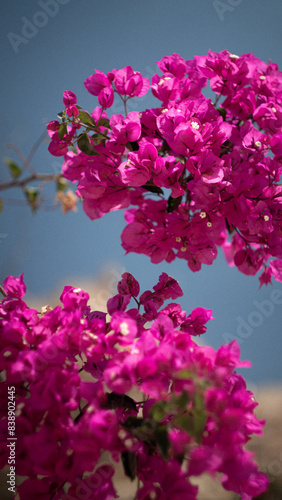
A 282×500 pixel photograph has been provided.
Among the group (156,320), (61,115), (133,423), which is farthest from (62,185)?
(133,423)

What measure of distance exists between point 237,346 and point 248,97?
77cm

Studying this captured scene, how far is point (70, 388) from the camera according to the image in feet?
2.13

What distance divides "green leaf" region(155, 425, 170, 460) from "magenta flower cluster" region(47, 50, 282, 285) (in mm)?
532

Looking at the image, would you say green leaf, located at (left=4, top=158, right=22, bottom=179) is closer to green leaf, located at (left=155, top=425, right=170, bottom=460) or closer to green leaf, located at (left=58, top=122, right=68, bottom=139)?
green leaf, located at (left=58, top=122, right=68, bottom=139)

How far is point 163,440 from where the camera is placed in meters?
0.59

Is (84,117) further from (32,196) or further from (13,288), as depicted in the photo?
(32,196)

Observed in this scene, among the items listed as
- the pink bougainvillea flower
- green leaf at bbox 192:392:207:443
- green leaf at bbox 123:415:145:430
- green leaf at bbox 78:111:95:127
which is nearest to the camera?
green leaf at bbox 192:392:207:443

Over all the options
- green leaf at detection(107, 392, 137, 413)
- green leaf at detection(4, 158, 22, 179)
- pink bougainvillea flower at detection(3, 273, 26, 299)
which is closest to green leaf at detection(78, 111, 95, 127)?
pink bougainvillea flower at detection(3, 273, 26, 299)

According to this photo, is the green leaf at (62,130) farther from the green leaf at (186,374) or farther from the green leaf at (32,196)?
the green leaf at (32,196)

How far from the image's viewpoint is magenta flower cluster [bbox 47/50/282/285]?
2.98ft

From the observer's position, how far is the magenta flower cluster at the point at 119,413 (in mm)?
567

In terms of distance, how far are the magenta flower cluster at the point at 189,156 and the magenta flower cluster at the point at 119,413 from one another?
0.36 m

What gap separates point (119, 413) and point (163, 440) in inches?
8.0

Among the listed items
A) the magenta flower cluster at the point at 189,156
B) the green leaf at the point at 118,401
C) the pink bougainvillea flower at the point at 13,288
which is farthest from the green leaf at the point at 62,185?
the green leaf at the point at 118,401
